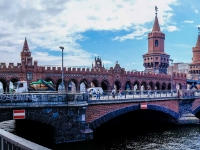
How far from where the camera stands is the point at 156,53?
223 feet

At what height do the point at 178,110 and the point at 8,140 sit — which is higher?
the point at 8,140

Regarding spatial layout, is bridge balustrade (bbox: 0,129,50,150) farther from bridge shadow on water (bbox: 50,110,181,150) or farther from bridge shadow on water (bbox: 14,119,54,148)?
bridge shadow on water (bbox: 14,119,54,148)

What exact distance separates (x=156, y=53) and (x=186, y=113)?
3557 cm

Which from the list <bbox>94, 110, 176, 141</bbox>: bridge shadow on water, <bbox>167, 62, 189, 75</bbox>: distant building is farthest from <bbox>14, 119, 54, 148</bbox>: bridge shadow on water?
<bbox>167, 62, 189, 75</bbox>: distant building

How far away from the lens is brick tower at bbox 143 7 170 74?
67.8 metres

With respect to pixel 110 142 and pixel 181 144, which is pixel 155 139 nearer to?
pixel 181 144

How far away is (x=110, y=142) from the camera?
23406 mm

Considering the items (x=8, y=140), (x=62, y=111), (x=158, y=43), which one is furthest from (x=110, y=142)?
(x=158, y=43)

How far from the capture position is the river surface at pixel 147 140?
21.2m

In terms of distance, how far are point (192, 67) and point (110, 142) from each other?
65932mm

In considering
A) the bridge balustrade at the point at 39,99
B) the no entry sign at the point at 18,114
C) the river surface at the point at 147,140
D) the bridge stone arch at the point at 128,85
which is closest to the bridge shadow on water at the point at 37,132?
the river surface at the point at 147,140

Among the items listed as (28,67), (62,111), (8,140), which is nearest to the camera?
(8,140)

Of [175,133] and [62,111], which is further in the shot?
[175,133]

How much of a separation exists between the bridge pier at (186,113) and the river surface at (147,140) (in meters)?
1.63
